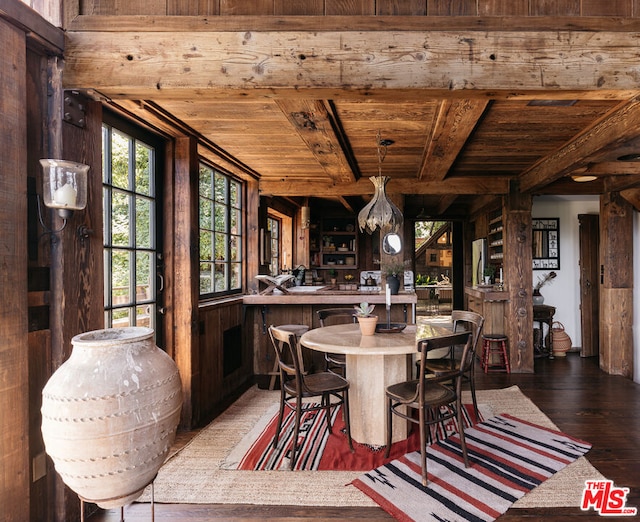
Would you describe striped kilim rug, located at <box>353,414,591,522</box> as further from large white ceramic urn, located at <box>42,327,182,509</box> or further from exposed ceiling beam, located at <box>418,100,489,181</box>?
exposed ceiling beam, located at <box>418,100,489,181</box>

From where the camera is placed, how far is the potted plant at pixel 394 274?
4469 millimetres

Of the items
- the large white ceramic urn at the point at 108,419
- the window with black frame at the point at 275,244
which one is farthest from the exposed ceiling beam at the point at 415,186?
the large white ceramic urn at the point at 108,419

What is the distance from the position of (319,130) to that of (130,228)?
1568 mm

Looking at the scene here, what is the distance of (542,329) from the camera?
570 centimetres

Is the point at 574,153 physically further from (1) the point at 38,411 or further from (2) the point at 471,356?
(1) the point at 38,411

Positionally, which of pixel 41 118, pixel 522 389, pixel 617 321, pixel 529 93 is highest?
pixel 529 93

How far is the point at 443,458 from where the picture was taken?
2643 mm

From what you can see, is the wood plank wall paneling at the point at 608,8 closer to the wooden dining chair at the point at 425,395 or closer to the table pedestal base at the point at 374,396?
the wooden dining chair at the point at 425,395

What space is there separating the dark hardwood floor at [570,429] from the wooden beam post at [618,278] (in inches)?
14.9

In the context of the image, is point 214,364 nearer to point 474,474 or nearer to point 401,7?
point 474,474

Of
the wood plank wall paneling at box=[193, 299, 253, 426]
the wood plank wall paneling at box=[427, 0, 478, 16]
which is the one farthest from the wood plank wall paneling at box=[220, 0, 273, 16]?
the wood plank wall paneling at box=[193, 299, 253, 426]

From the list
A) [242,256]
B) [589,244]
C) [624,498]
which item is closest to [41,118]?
[242,256]

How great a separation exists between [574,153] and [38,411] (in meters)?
4.25

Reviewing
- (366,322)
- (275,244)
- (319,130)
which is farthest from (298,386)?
(275,244)
